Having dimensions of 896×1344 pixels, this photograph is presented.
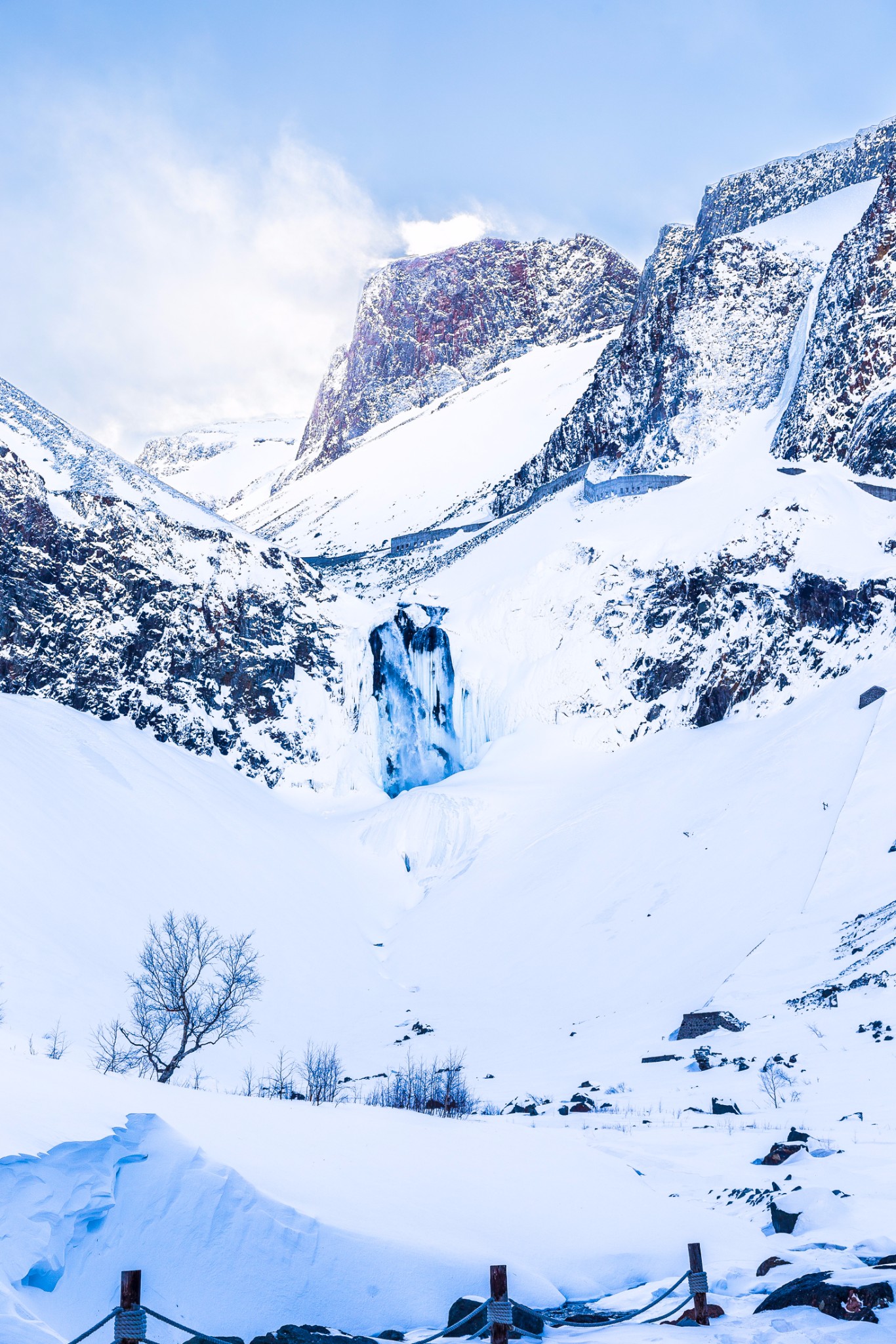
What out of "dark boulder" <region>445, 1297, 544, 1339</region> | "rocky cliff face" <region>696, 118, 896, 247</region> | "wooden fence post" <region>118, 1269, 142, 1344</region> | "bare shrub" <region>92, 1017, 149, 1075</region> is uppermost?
"rocky cliff face" <region>696, 118, 896, 247</region>

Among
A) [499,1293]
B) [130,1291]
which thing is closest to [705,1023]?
[499,1293]

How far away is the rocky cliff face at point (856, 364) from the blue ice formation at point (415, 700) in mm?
27861

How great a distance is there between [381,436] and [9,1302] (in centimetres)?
15689

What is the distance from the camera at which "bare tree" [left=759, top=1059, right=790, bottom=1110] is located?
16.8 meters

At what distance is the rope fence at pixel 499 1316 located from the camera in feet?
17.1

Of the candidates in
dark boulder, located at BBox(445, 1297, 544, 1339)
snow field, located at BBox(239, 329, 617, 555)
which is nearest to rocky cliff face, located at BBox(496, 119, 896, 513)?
snow field, located at BBox(239, 329, 617, 555)

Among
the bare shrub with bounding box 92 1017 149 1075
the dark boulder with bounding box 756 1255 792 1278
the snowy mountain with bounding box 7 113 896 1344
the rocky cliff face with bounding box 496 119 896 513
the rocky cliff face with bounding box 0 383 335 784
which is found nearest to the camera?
the snowy mountain with bounding box 7 113 896 1344

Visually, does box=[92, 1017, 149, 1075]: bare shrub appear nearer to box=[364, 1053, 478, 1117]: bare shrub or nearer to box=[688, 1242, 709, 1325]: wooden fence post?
box=[364, 1053, 478, 1117]: bare shrub

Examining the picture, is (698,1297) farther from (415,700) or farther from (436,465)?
(436,465)

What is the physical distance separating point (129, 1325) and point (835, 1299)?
456 centimetres

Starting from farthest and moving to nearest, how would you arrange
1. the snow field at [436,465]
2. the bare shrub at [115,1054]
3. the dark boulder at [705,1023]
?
the snow field at [436,465] → the dark boulder at [705,1023] → the bare shrub at [115,1054]

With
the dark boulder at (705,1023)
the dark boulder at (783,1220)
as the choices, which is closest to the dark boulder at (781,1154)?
the dark boulder at (783,1220)

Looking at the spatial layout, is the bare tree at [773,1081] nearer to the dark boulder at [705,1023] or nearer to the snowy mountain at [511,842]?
A: the snowy mountain at [511,842]

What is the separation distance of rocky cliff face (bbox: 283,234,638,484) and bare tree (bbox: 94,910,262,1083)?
14674 cm
